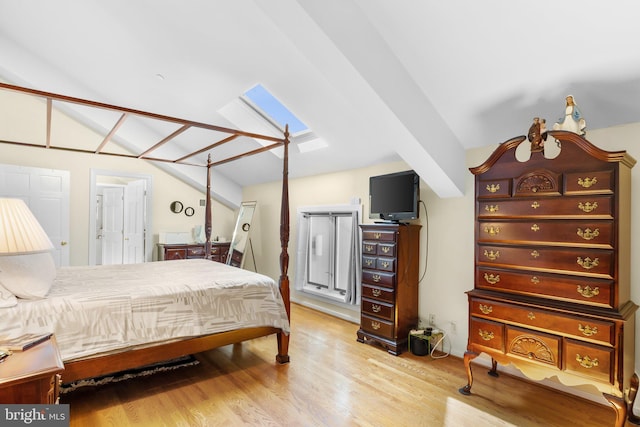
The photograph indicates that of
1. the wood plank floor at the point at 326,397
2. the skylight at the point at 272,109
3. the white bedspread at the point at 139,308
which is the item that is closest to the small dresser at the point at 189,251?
the white bedspread at the point at 139,308

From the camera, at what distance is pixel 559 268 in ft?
6.90

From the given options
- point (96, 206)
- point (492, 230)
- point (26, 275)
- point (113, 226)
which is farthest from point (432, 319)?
point (113, 226)

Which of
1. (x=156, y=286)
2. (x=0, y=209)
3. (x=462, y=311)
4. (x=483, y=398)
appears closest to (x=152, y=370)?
(x=156, y=286)

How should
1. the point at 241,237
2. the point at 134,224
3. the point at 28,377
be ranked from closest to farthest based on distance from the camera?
the point at 28,377
the point at 134,224
the point at 241,237

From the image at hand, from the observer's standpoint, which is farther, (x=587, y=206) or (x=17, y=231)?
(x=587, y=206)

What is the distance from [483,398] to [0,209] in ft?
10.3

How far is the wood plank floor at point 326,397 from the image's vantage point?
84.9 inches

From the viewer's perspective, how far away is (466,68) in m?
2.38

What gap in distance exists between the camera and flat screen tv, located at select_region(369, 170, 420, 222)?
131 inches

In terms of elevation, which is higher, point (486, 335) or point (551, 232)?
point (551, 232)

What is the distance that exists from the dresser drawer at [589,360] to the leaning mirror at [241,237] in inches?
189

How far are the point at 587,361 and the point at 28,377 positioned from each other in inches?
107

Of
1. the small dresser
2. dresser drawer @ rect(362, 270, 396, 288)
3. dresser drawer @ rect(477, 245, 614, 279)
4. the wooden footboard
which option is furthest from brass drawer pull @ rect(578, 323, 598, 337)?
the small dresser

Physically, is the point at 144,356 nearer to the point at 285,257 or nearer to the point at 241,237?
the point at 285,257
